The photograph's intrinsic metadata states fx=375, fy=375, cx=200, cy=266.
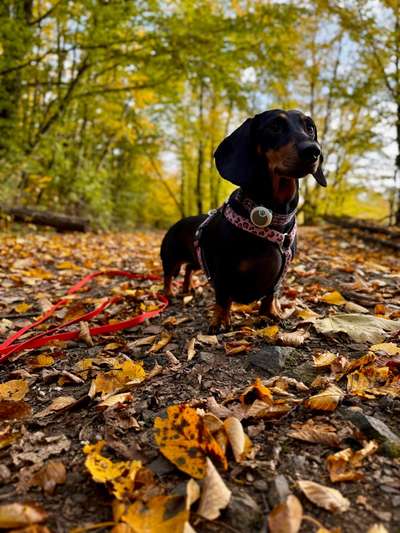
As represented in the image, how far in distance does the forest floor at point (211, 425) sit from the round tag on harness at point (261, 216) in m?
0.66

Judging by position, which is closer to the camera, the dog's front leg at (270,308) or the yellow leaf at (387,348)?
the yellow leaf at (387,348)

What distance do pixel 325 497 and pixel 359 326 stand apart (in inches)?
53.3

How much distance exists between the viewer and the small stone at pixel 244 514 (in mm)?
1009

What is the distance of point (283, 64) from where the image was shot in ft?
24.7

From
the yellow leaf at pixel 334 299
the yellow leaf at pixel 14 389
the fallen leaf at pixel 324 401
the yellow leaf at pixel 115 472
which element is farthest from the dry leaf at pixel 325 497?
the yellow leaf at pixel 334 299

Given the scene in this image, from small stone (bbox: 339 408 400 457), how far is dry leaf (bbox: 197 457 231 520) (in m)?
0.55

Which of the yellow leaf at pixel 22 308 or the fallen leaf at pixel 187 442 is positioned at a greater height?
the fallen leaf at pixel 187 442

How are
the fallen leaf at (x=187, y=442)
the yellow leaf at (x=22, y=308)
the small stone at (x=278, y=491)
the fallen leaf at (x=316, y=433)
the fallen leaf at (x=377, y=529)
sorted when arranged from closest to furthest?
the fallen leaf at (x=377, y=529), the small stone at (x=278, y=491), the fallen leaf at (x=187, y=442), the fallen leaf at (x=316, y=433), the yellow leaf at (x=22, y=308)

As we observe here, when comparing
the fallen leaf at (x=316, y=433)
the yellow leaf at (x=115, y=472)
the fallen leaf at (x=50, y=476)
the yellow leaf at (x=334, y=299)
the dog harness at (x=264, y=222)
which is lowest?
the fallen leaf at (x=50, y=476)

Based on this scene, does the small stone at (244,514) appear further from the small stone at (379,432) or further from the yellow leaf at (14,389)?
the yellow leaf at (14,389)

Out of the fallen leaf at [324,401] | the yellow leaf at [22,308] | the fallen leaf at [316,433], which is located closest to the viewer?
the fallen leaf at [316,433]

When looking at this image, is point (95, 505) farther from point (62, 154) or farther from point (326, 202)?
point (326, 202)

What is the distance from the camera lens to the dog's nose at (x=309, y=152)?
1.96m

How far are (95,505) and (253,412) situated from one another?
641 millimetres
